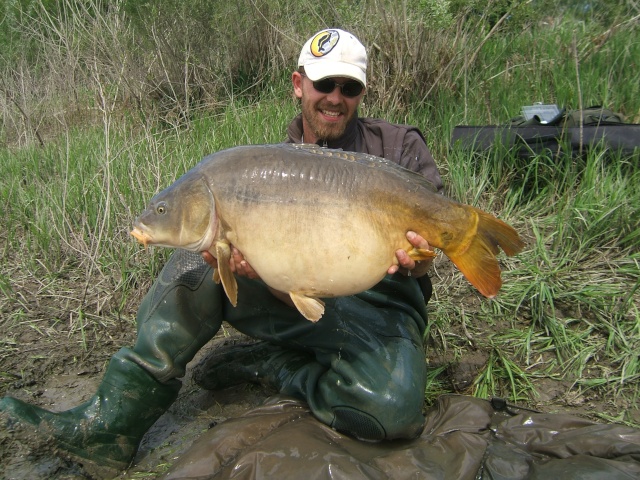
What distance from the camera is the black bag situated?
2938mm

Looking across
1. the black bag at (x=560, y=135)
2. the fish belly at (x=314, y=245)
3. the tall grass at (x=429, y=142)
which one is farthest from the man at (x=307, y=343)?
the black bag at (x=560, y=135)

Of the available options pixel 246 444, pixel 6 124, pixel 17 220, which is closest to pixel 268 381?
pixel 246 444

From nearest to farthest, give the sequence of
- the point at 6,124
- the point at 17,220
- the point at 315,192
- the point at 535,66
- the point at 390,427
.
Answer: the point at 315,192, the point at 390,427, the point at 17,220, the point at 535,66, the point at 6,124

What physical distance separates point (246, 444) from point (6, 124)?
4.15m

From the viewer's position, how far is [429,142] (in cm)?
352

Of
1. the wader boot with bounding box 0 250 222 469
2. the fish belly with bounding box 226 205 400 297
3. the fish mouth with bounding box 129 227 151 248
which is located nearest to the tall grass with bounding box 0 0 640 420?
the wader boot with bounding box 0 250 222 469

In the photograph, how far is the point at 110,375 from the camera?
1.93 metres

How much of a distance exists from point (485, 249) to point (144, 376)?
46.9 inches

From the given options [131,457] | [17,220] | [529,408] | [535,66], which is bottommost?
[529,408]

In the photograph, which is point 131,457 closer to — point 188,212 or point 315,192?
point 188,212

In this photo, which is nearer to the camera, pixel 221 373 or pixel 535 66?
pixel 221 373

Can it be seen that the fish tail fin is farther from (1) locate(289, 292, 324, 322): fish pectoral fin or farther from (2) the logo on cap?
(2) the logo on cap

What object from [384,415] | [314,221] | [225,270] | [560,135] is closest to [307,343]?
[384,415]

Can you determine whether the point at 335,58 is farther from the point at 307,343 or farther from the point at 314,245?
the point at 307,343
